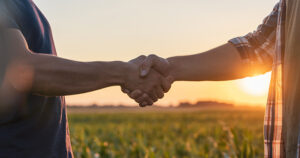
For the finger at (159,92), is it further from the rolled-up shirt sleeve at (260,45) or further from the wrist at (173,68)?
the rolled-up shirt sleeve at (260,45)

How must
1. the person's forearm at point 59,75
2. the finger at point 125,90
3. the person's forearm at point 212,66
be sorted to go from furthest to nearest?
the finger at point 125,90, the person's forearm at point 212,66, the person's forearm at point 59,75

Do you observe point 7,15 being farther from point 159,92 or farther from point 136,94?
point 159,92

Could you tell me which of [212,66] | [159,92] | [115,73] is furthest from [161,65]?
[115,73]

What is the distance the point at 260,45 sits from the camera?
230cm

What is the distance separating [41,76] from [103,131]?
1593cm

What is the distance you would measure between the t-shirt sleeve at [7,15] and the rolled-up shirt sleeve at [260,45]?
1.31 meters

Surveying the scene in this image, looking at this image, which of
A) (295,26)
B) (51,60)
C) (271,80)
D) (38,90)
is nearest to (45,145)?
(38,90)

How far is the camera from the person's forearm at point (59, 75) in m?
1.81

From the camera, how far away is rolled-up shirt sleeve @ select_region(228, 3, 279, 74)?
7.25ft

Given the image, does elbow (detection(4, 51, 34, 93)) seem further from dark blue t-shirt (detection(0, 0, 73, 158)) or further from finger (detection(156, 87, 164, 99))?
finger (detection(156, 87, 164, 99))

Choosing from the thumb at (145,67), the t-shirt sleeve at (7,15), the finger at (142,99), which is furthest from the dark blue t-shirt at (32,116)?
the finger at (142,99)

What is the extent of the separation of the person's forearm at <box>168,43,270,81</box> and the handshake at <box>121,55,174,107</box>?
0.29 feet

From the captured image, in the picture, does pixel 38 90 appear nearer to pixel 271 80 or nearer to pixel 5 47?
pixel 5 47

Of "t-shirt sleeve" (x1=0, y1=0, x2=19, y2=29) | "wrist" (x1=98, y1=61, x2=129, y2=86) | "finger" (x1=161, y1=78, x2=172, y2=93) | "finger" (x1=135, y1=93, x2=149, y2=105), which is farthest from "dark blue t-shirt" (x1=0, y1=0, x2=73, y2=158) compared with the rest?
"finger" (x1=161, y1=78, x2=172, y2=93)
